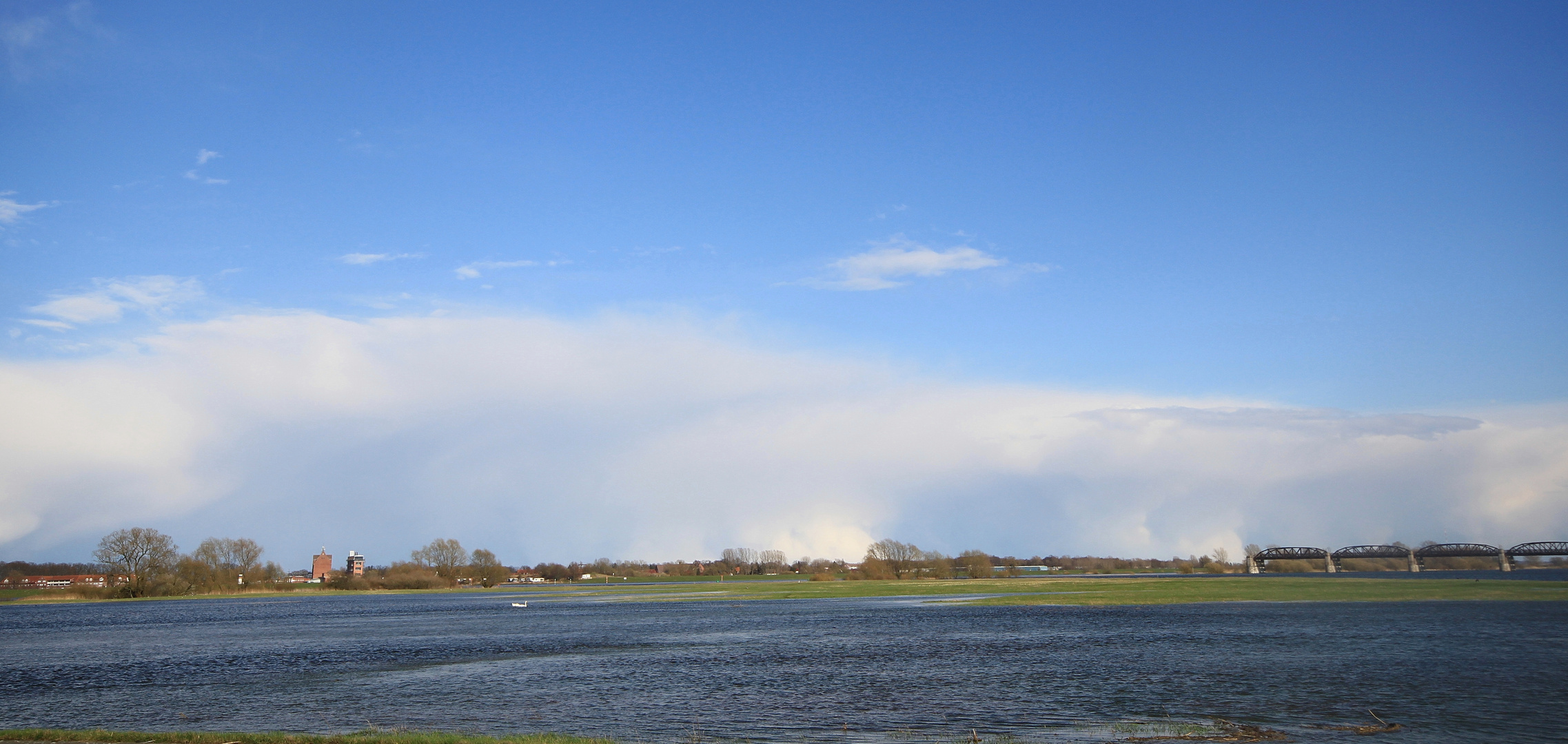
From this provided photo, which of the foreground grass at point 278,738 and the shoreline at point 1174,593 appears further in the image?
the shoreline at point 1174,593

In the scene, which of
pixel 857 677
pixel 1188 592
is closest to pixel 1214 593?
pixel 1188 592

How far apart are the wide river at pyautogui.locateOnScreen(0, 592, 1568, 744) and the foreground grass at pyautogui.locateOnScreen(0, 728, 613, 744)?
6.39 ft

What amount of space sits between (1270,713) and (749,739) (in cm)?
1346

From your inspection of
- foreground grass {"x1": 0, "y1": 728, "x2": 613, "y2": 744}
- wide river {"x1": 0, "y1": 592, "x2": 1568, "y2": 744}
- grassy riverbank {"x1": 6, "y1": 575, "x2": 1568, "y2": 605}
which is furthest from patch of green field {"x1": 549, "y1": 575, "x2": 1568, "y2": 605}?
foreground grass {"x1": 0, "y1": 728, "x2": 613, "y2": 744}

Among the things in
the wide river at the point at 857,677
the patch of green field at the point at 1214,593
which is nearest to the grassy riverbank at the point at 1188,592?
the patch of green field at the point at 1214,593

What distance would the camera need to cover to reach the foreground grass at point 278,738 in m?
20.4

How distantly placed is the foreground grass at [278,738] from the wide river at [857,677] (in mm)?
1948

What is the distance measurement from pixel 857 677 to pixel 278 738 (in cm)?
1902

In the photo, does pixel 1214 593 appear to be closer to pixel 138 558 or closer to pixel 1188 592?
pixel 1188 592

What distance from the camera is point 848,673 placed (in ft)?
113

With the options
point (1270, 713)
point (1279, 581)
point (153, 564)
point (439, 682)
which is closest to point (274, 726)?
point (439, 682)

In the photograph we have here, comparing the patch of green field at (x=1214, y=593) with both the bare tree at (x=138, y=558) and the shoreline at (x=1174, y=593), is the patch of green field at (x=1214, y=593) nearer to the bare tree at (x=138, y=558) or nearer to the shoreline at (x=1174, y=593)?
the shoreline at (x=1174, y=593)

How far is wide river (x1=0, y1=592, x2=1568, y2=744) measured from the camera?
23719mm

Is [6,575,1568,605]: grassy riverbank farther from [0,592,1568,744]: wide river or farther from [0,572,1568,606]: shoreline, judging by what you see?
[0,592,1568,744]: wide river
